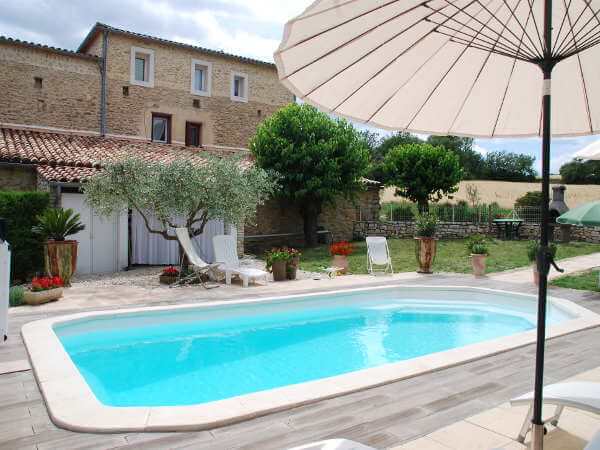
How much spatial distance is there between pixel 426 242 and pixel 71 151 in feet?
37.5

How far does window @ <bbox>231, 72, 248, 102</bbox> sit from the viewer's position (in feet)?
75.3

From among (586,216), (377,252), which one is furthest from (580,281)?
(377,252)

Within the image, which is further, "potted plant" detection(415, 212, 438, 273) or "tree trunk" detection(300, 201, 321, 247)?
"tree trunk" detection(300, 201, 321, 247)

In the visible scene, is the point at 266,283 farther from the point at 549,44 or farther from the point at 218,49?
the point at 218,49

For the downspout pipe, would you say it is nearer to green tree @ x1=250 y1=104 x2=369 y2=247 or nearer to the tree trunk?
green tree @ x1=250 y1=104 x2=369 y2=247

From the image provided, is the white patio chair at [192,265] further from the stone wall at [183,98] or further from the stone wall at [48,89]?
the stone wall at [183,98]

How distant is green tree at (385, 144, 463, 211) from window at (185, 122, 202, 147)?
9.50 metres

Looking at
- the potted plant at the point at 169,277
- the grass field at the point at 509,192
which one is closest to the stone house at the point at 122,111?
the potted plant at the point at 169,277

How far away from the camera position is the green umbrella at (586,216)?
8.95 meters

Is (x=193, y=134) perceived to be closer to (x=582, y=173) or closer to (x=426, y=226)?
(x=426, y=226)

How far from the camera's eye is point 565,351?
5574mm

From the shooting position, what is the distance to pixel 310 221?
20672 mm

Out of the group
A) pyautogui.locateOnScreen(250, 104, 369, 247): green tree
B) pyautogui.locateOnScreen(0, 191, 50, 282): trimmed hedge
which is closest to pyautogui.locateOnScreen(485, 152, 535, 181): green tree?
pyautogui.locateOnScreen(250, 104, 369, 247): green tree

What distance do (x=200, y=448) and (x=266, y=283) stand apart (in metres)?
7.98
